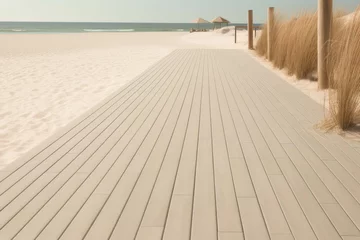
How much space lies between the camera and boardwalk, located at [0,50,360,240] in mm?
1870

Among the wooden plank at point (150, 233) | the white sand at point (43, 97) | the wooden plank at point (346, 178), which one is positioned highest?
the white sand at point (43, 97)

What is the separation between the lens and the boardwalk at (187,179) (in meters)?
1.87

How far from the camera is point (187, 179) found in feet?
8.00

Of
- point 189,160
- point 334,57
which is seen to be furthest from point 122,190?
point 334,57

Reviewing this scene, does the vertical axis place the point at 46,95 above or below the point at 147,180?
above

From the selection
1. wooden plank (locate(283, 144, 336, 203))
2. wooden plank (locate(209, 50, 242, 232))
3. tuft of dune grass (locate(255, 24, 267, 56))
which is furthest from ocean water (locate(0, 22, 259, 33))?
wooden plank (locate(283, 144, 336, 203))

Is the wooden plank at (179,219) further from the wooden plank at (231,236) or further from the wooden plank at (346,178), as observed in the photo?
the wooden plank at (346,178)

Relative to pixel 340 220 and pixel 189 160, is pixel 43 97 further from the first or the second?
pixel 340 220

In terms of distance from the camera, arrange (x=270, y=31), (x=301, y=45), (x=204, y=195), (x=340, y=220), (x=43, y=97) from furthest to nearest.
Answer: (x=270, y=31), (x=301, y=45), (x=43, y=97), (x=204, y=195), (x=340, y=220)

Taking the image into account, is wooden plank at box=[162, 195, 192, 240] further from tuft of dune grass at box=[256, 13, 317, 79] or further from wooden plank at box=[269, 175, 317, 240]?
tuft of dune grass at box=[256, 13, 317, 79]

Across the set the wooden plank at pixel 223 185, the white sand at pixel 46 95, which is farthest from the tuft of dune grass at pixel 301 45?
the wooden plank at pixel 223 185

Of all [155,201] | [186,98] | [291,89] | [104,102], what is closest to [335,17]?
[291,89]

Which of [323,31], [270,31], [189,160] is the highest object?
[270,31]

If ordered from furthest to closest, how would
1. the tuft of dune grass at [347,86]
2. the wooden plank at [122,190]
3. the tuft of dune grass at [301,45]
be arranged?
the tuft of dune grass at [301,45] → the tuft of dune grass at [347,86] → the wooden plank at [122,190]
